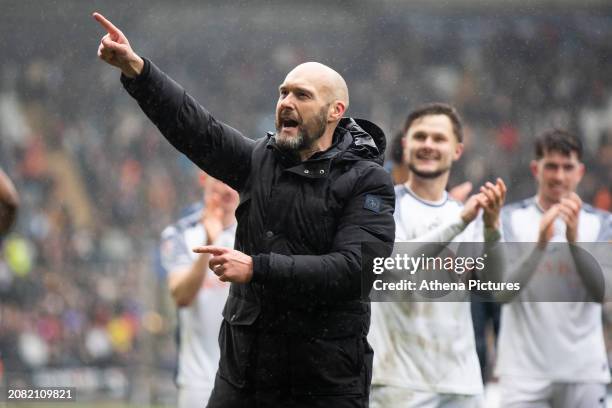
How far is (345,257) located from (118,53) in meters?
1.02

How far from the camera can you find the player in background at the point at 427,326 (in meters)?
5.36

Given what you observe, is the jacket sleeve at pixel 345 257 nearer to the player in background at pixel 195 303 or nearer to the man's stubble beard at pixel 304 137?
the man's stubble beard at pixel 304 137

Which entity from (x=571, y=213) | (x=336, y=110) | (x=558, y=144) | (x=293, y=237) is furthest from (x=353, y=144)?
(x=558, y=144)

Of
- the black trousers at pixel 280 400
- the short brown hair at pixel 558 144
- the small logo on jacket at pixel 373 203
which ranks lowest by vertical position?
the black trousers at pixel 280 400

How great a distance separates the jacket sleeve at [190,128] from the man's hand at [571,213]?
1898 mm

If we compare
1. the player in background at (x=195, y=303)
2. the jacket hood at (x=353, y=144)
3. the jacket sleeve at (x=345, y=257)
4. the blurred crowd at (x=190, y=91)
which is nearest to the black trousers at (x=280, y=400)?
the jacket sleeve at (x=345, y=257)

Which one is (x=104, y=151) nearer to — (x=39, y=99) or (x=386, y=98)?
(x=39, y=99)

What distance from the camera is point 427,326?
5.37 metres

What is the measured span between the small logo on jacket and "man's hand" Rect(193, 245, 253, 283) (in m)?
0.51

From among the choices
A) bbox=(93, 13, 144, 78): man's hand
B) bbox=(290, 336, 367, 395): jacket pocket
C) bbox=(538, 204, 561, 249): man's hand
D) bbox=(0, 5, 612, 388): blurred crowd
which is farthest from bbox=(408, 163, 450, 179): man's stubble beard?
bbox=(0, 5, 612, 388): blurred crowd

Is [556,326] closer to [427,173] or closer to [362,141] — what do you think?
[427,173]

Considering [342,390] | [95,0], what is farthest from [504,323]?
[95,0]

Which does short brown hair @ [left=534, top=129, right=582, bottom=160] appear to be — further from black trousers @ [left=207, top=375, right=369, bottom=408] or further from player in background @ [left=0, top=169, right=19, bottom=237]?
player in background @ [left=0, top=169, right=19, bottom=237]

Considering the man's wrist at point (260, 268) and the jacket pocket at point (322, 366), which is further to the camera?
the jacket pocket at point (322, 366)
